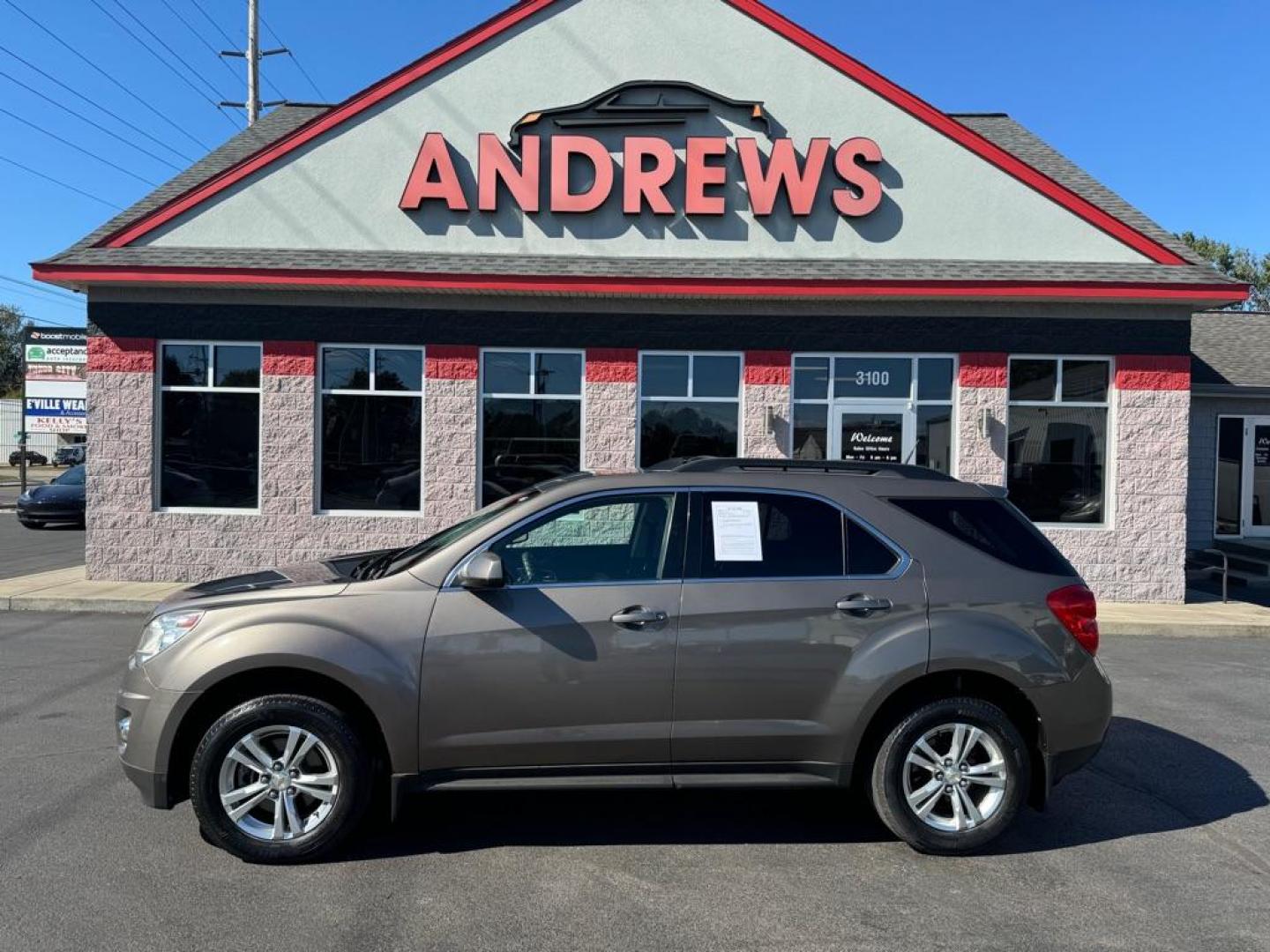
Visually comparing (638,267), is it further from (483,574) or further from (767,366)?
(483,574)

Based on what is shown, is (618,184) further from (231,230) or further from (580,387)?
(231,230)

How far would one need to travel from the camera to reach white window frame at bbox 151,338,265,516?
12242mm

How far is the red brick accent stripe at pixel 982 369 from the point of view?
39.8 feet

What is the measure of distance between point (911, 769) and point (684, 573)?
56.4 inches

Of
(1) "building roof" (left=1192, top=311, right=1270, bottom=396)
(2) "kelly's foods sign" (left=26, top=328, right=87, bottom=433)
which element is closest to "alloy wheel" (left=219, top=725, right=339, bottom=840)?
(1) "building roof" (left=1192, top=311, right=1270, bottom=396)

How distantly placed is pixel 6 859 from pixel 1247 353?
1825 centimetres

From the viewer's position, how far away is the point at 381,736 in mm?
4336

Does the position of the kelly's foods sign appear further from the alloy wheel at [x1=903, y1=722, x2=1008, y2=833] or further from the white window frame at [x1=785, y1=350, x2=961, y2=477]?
the alloy wheel at [x1=903, y1=722, x2=1008, y2=833]

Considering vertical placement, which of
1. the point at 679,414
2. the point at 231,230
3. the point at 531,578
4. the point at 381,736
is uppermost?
the point at 231,230

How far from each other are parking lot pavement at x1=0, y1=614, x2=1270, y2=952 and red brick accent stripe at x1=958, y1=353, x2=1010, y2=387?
6.99 m

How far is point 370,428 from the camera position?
12312 mm

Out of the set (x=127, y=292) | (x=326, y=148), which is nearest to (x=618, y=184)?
(x=326, y=148)

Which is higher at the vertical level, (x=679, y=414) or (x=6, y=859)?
(x=679, y=414)

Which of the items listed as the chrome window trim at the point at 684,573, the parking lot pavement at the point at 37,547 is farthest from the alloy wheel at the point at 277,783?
the parking lot pavement at the point at 37,547
